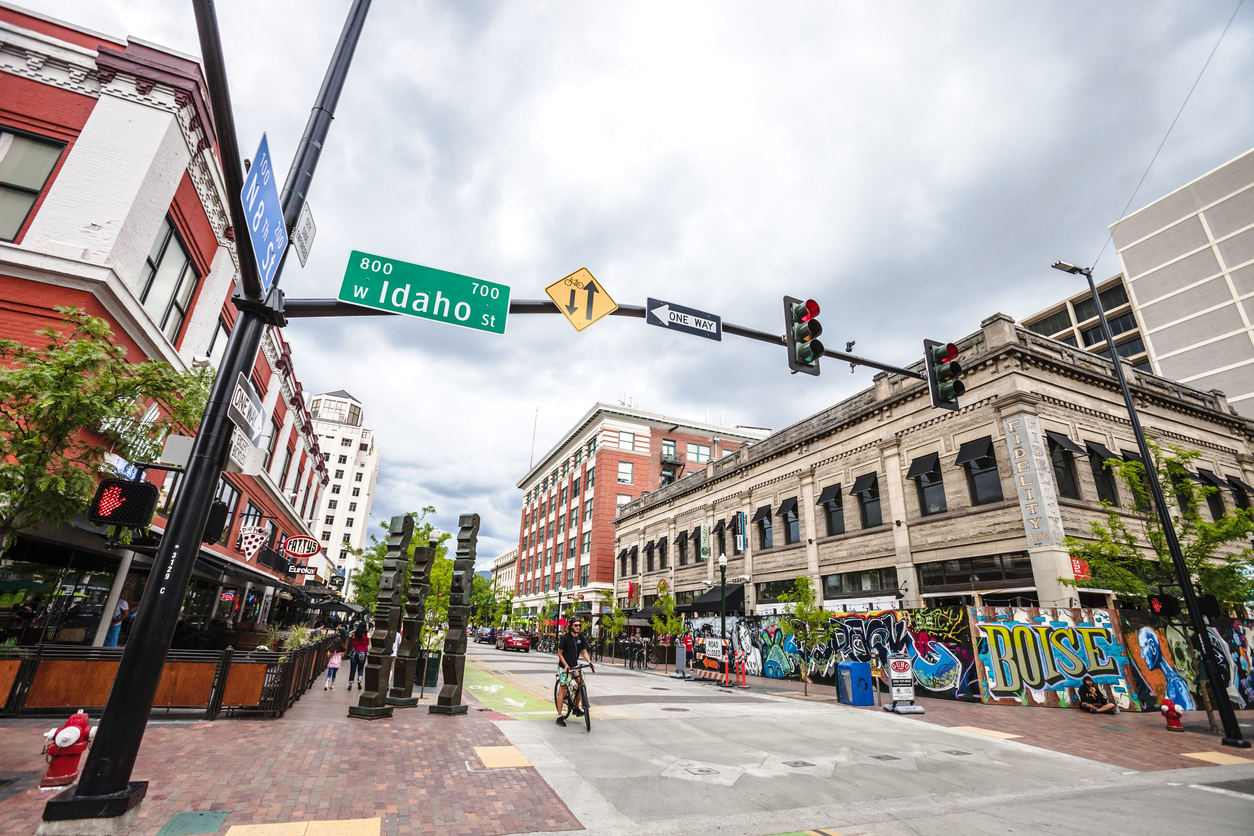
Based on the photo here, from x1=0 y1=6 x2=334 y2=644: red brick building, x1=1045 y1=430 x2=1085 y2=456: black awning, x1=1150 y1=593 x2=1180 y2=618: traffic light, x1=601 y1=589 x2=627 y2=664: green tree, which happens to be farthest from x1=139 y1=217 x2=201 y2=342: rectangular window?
x1=601 y1=589 x2=627 y2=664: green tree

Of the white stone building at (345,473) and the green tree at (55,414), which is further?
the white stone building at (345,473)

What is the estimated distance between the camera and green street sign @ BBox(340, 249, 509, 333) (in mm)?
6195

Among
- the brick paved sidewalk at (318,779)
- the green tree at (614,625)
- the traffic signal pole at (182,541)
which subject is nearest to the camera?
the traffic signal pole at (182,541)

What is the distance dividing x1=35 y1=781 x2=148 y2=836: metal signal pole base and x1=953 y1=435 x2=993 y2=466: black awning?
22.1 meters

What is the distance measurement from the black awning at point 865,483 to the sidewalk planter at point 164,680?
21.0m

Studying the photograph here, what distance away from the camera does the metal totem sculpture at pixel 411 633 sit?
13219mm

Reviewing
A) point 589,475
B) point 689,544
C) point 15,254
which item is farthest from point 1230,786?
point 589,475

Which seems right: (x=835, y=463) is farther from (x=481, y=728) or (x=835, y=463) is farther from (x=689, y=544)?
(x=481, y=728)

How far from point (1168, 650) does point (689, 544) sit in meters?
24.3

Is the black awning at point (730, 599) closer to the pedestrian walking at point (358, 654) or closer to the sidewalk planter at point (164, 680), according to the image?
the pedestrian walking at point (358, 654)

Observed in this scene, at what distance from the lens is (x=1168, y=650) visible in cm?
1661

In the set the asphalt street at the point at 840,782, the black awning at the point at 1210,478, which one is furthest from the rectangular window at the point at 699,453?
the asphalt street at the point at 840,782

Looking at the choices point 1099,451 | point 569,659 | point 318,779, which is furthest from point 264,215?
point 1099,451

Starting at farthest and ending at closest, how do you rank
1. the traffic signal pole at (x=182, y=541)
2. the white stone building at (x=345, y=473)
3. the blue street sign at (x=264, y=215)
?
the white stone building at (x=345, y=473), the blue street sign at (x=264, y=215), the traffic signal pole at (x=182, y=541)
